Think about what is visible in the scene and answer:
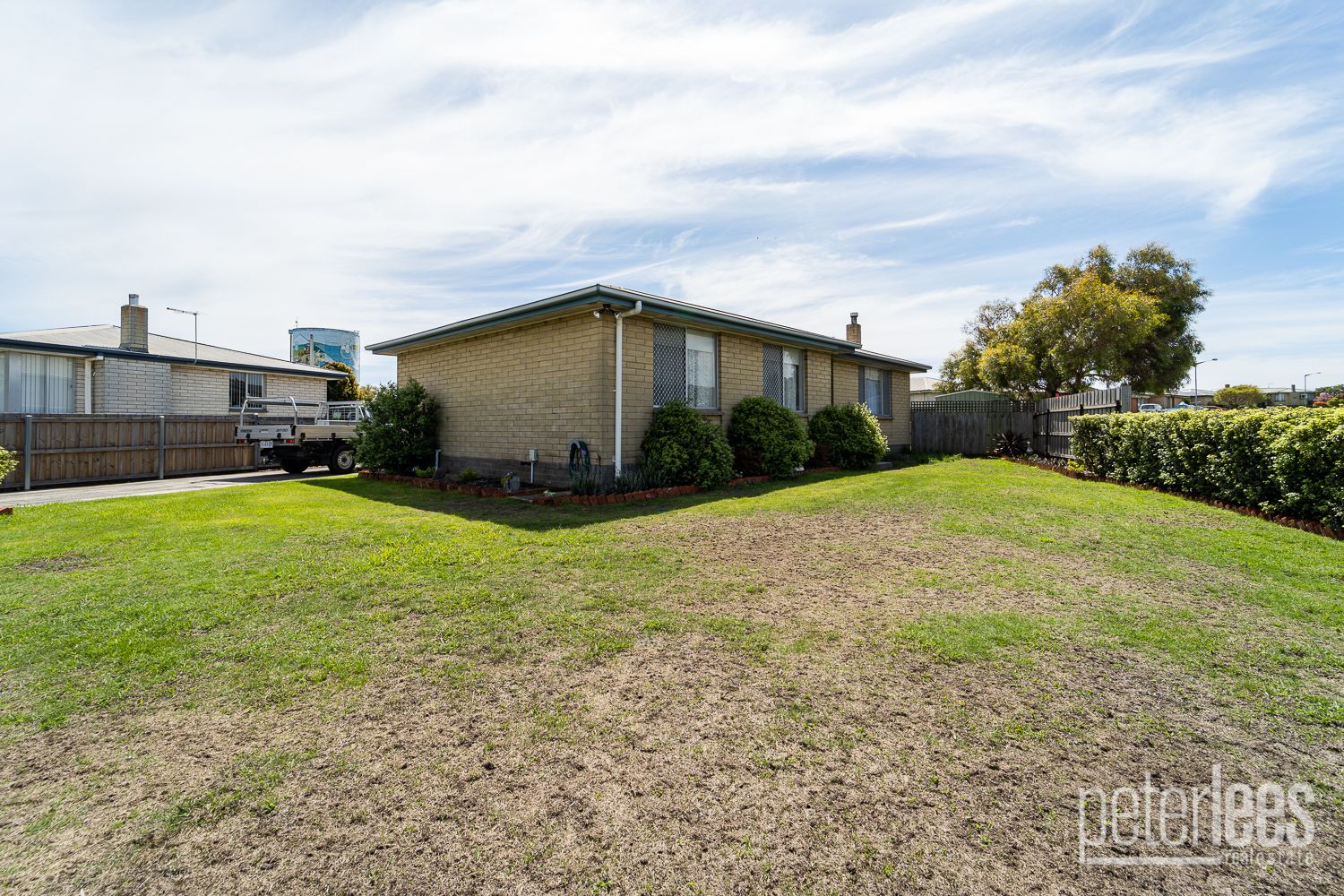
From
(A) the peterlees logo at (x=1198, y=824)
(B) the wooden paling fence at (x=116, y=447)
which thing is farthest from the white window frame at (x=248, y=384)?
(A) the peterlees logo at (x=1198, y=824)

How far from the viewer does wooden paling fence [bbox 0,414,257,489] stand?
13.1m

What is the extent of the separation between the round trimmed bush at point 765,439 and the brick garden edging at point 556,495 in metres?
0.34

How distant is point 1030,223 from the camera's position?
40.2 ft

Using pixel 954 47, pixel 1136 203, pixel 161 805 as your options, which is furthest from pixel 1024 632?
pixel 1136 203

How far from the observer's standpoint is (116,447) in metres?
14.6

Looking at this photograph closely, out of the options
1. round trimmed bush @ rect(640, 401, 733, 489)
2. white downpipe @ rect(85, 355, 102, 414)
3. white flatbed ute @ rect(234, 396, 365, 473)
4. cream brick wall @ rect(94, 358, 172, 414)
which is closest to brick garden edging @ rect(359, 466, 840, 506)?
round trimmed bush @ rect(640, 401, 733, 489)

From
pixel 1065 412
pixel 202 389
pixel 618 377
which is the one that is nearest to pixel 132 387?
pixel 202 389

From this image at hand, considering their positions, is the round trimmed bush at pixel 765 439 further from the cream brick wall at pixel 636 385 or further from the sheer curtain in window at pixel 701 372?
the cream brick wall at pixel 636 385

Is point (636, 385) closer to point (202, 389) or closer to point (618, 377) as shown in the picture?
point (618, 377)

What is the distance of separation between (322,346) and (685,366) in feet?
112

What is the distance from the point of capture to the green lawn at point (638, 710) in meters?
1.92

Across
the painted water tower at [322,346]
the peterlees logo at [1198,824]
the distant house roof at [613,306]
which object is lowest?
the peterlees logo at [1198,824]

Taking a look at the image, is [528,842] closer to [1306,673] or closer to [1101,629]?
[1101,629]

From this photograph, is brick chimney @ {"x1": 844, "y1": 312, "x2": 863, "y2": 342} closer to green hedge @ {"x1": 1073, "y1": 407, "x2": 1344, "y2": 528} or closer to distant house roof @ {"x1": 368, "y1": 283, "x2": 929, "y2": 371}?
distant house roof @ {"x1": 368, "y1": 283, "x2": 929, "y2": 371}
